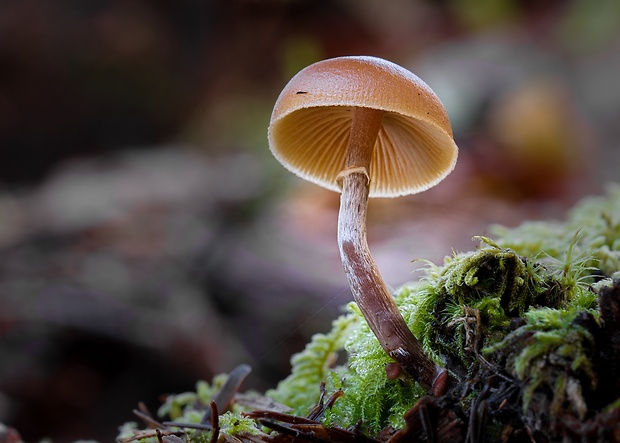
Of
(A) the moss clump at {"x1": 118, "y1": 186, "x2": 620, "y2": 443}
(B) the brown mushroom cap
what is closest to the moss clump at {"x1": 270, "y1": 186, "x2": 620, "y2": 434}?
(A) the moss clump at {"x1": 118, "y1": 186, "x2": 620, "y2": 443}

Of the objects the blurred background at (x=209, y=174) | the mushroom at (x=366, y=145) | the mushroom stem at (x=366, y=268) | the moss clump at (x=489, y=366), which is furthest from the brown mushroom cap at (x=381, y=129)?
the blurred background at (x=209, y=174)

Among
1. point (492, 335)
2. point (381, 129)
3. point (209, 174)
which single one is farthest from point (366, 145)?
point (209, 174)

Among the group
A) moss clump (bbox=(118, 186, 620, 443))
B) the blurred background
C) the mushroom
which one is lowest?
moss clump (bbox=(118, 186, 620, 443))

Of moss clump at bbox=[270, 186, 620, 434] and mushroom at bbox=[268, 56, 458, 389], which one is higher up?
mushroom at bbox=[268, 56, 458, 389]

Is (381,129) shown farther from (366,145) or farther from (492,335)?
(492,335)

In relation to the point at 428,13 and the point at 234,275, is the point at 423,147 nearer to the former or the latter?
the point at 234,275

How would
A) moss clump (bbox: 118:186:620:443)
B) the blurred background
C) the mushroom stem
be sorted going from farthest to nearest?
the blurred background < the mushroom stem < moss clump (bbox: 118:186:620:443)

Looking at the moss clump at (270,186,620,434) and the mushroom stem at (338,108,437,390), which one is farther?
the mushroom stem at (338,108,437,390)

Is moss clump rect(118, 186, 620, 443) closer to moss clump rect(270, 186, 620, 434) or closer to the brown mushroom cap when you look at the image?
moss clump rect(270, 186, 620, 434)
